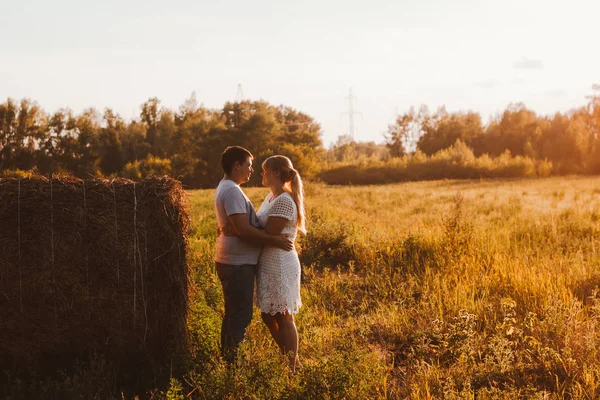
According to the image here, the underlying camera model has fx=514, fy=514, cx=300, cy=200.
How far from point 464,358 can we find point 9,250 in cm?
447

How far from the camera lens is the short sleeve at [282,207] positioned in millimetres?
4836

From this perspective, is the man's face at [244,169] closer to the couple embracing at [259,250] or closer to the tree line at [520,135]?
the couple embracing at [259,250]

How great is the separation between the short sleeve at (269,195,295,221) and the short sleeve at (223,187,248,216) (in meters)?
0.27

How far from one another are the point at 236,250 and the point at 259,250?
259 millimetres

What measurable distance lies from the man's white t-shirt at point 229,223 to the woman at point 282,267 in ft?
0.51

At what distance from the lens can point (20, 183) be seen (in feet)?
15.9

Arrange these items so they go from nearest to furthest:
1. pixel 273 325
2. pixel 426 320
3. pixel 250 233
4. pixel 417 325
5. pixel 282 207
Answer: pixel 250 233
pixel 282 207
pixel 273 325
pixel 417 325
pixel 426 320

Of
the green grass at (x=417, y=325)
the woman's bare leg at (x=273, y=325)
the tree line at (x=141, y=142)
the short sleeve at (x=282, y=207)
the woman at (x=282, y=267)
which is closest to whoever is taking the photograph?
the green grass at (x=417, y=325)

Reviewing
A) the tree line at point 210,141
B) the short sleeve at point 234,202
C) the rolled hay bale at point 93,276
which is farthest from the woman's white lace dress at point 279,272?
the tree line at point 210,141

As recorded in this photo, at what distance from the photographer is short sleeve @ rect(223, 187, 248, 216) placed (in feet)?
15.5

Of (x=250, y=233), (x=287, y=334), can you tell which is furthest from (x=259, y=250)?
(x=287, y=334)

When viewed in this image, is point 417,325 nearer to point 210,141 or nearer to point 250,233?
point 250,233

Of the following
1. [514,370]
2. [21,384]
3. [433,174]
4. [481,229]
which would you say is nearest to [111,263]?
[21,384]

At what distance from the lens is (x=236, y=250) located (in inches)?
192
